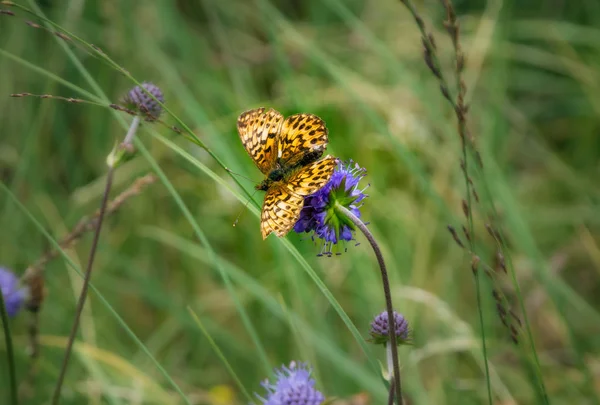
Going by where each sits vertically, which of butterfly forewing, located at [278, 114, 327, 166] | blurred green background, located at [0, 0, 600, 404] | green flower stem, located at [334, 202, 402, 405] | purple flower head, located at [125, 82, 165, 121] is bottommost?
green flower stem, located at [334, 202, 402, 405]

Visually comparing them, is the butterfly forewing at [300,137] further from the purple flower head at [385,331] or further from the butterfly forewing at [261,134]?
the purple flower head at [385,331]

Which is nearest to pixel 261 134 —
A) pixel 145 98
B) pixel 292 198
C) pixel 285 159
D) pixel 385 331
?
pixel 285 159

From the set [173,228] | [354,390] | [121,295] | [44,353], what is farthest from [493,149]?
[44,353]

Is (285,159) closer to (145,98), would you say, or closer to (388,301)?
(145,98)

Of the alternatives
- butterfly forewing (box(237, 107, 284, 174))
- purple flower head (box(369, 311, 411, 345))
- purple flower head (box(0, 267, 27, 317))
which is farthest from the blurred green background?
purple flower head (box(369, 311, 411, 345))

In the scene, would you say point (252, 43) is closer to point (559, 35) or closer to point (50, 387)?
point (559, 35)

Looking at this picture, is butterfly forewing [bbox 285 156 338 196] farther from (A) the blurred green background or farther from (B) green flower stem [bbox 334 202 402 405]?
(A) the blurred green background
